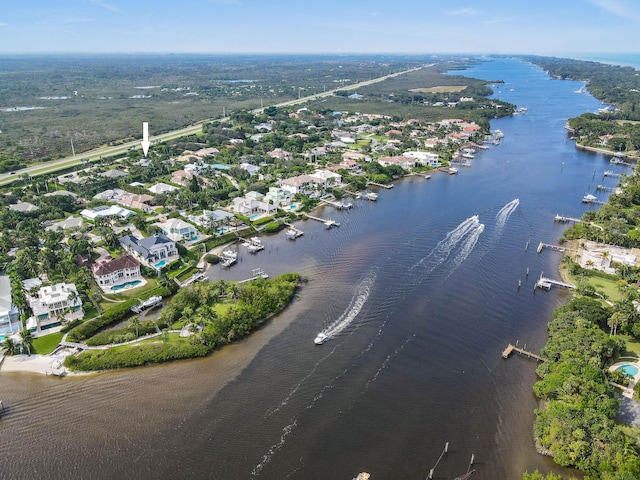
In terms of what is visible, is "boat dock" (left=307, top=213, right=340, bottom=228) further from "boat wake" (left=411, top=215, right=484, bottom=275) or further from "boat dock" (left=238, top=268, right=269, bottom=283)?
"boat dock" (left=238, top=268, right=269, bottom=283)

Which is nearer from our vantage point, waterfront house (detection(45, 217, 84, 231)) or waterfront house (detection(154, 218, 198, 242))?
waterfront house (detection(154, 218, 198, 242))

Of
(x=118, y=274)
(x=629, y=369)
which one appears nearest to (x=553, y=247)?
(x=629, y=369)

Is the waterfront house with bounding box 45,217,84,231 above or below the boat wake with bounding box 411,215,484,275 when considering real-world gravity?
above

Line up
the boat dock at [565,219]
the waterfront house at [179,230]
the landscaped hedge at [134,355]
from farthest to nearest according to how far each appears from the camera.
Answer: the boat dock at [565,219]
the waterfront house at [179,230]
the landscaped hedge at [134,355]

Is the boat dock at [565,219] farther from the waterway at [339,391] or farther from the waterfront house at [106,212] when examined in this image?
the waterfront house at [106,212]

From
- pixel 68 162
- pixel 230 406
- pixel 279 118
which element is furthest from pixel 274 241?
pixel 279 118

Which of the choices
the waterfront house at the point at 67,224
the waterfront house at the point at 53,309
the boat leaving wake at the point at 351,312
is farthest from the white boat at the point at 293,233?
the waterfront house at the point at 67,224

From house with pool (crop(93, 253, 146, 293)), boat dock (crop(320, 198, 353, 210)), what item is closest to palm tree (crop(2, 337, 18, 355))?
house with pool (crop(93, 253, 146, 293))
